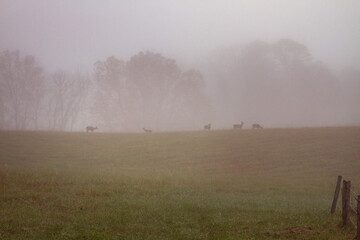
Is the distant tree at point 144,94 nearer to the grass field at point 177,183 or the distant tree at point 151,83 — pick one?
the distant tree at point 151,83

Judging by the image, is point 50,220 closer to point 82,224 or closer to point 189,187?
point 82,224

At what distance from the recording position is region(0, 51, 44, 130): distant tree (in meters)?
83.0

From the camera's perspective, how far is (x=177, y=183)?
3100 centimetres

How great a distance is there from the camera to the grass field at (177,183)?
15227 millimetres

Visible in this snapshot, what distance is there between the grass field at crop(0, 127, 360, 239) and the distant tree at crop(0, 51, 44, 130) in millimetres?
26951

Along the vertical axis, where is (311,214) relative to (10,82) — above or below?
below

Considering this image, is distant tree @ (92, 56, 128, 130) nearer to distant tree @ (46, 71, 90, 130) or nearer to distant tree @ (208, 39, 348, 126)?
distant tree @ (46, 71, 90, 130)

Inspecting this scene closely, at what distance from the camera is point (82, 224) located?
15.3m

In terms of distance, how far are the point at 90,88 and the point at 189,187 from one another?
7120 centimetres

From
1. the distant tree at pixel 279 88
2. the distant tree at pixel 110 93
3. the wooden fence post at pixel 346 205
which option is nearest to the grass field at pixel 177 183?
the wooden fence post at pixel 346 205

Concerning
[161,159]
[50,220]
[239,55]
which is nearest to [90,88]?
[239,55]

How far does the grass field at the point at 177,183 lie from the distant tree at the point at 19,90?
26951 mm

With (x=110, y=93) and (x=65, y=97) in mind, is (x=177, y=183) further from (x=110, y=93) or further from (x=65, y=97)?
(x=65, y=97)

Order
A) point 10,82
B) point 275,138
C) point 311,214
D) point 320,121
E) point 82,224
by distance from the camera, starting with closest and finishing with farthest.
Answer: point 82,224, point 311,214, point 275,138, point 10,82, point 320,121
